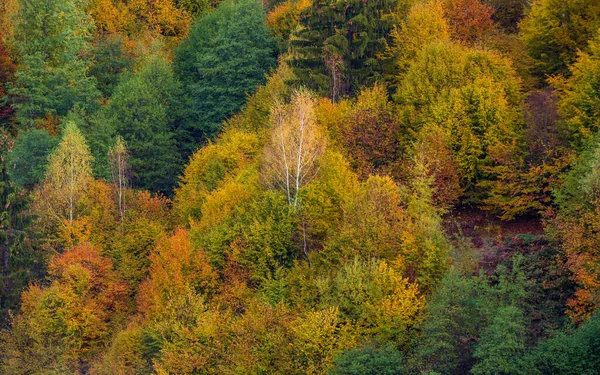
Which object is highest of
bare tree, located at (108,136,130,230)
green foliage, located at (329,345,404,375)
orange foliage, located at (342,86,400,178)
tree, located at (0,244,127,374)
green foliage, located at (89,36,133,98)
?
green foliage, located at (89,36,133,98)

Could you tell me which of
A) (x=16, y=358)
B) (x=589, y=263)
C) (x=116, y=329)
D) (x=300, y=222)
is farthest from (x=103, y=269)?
(x=589, y=263)

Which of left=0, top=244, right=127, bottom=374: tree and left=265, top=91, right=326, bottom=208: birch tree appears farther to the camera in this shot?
left=265, top=91, right=326, bottom=208: birch tree

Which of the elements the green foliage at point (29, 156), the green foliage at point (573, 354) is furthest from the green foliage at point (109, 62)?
the green foliage at point (573, 354)

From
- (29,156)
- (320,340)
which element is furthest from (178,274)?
(29,156)

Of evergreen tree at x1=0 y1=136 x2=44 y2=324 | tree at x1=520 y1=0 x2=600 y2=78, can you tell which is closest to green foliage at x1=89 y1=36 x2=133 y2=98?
evergreen tree at x1=0 y1=136 x2=44 y2=324

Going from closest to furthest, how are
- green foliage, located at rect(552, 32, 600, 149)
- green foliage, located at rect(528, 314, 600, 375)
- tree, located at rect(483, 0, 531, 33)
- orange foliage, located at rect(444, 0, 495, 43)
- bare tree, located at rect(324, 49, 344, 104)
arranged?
green foliage, located at rect(528, 314, 600, 375) < green foliage, located at rect(552, 32, 600, 149) < bare tree, located at rect(324, 49, 344, 104) < orange foliage, located at rect(444, 0, 495, 43) < tree, located at rect(483, 0, 531, 33)

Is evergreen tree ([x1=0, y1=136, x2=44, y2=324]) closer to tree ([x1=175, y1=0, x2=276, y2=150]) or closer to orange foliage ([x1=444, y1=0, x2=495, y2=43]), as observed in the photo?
tree ([x1=175, y1=0, x2=276, y2=150])

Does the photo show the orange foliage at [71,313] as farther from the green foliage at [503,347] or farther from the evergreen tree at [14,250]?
the green foliage at [503,347]

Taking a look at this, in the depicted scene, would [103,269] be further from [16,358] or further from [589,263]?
[589,263]

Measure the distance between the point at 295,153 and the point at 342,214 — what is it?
214 inches

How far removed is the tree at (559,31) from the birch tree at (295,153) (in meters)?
18.4

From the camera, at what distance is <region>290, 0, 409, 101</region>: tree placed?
70312 mm

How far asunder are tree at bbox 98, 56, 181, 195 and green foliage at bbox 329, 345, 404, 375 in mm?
40152

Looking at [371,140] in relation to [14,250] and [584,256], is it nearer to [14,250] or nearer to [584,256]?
[584,256]
